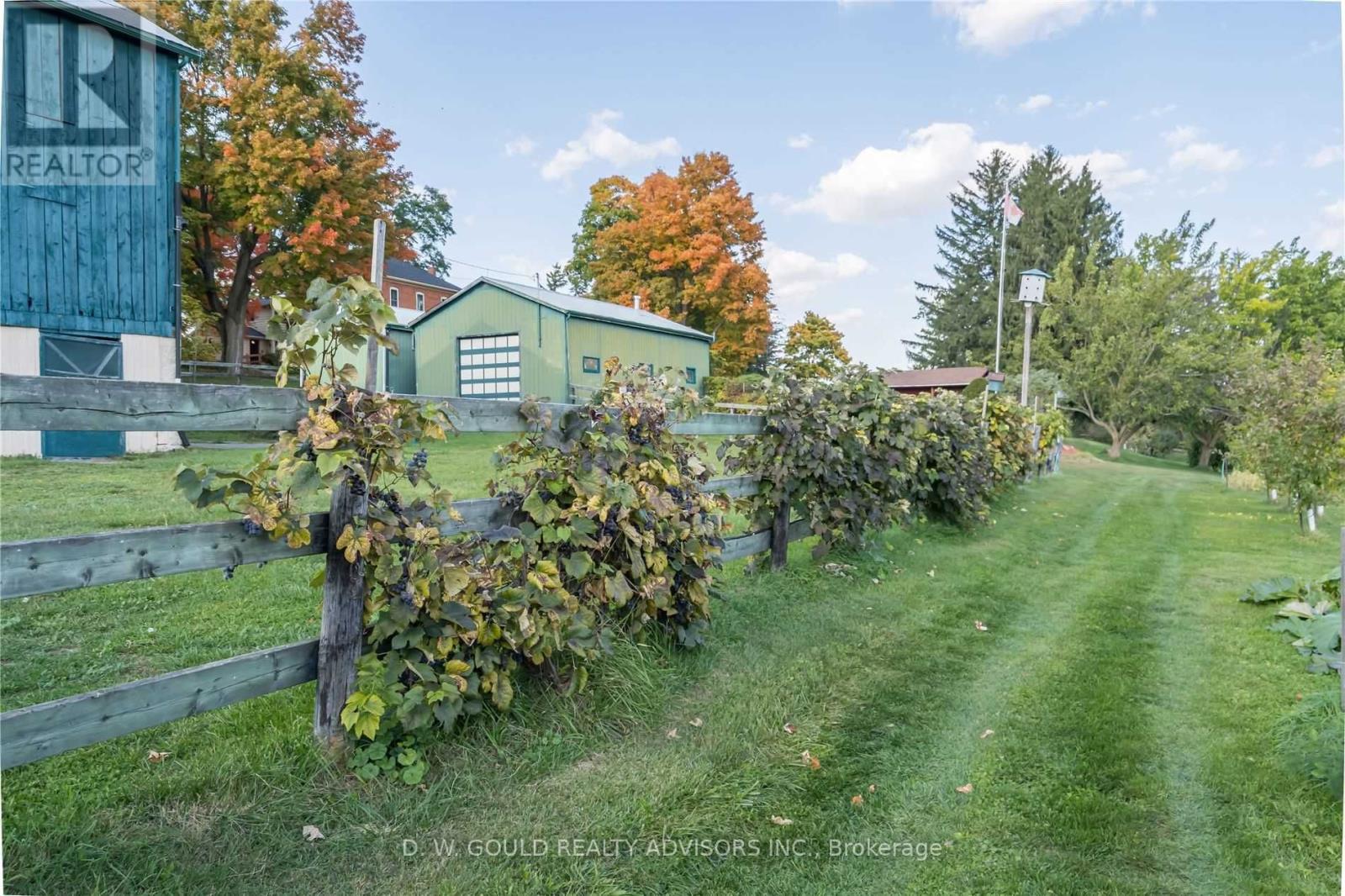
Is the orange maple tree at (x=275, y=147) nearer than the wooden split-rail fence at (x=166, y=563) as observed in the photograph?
No

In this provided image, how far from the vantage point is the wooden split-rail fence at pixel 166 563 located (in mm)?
1740

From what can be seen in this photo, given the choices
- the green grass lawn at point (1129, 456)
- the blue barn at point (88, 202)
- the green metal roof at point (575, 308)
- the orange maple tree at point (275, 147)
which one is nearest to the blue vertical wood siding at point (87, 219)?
the blue barn at point (88, 202)

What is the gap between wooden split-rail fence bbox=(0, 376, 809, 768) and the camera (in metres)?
1.74

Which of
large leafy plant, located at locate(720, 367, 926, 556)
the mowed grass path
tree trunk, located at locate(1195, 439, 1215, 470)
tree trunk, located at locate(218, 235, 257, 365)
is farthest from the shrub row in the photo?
tree trunk, located at locate(1195, 439, 1215, 470)

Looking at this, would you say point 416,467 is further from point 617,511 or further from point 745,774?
point 745,774

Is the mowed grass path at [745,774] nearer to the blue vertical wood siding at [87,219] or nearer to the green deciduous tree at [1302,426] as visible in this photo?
the green deciduous tree at [1302,426]

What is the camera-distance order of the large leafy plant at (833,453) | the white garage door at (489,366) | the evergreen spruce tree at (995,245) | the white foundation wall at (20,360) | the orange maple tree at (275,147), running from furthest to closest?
the evergreen spruce tree at (995,245)
the white garage door at (489,366)
the orange maple tree at (275,147)
the white foundation wall at (20,360)
the large leafy plant at (833,453)

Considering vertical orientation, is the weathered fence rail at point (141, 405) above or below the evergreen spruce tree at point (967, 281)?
below

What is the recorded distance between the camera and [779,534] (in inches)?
200

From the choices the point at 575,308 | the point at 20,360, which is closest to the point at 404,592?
the point at 20,360

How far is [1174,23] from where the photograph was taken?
3.18 meters

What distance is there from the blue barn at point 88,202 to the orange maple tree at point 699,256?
18.8 m

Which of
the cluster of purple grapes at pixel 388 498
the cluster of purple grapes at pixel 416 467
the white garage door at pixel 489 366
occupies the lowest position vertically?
the cluster of purple grapes at pixel 388 498

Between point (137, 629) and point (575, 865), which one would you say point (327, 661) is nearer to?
point (575, 865)
